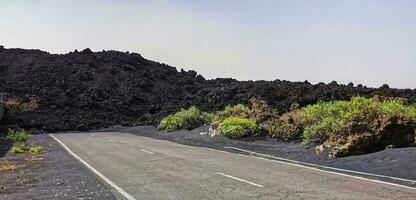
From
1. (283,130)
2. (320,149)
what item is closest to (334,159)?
(320,149)

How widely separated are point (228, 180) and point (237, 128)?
1385 centimetres

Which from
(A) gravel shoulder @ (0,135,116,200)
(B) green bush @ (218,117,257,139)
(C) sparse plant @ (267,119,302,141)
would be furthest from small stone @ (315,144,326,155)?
(A) gravel shoulder @ (0,135,116,200)

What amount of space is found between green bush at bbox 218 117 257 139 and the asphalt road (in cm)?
698

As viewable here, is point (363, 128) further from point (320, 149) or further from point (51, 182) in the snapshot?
point (51, 182)

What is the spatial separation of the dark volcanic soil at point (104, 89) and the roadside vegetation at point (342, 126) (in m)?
13.3

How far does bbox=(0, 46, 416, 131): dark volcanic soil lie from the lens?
53125 millimetres

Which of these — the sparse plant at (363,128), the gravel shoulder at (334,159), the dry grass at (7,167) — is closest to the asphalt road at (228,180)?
the gravel shoulder at (334,159)

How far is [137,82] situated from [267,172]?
209 ft

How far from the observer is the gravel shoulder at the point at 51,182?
11890mm

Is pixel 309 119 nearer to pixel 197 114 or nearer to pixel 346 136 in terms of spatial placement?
pixel 346 136

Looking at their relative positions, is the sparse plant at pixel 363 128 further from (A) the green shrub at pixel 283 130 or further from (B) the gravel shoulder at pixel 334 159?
(A) the green shrub at pixel 283 130

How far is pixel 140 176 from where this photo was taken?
14.7 meters

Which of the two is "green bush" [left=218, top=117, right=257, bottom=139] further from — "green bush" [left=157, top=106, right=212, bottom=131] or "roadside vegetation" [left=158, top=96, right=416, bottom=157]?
"green bush" [left=157, top=106, right=212, bottom=131]

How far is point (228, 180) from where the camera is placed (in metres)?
13.2
